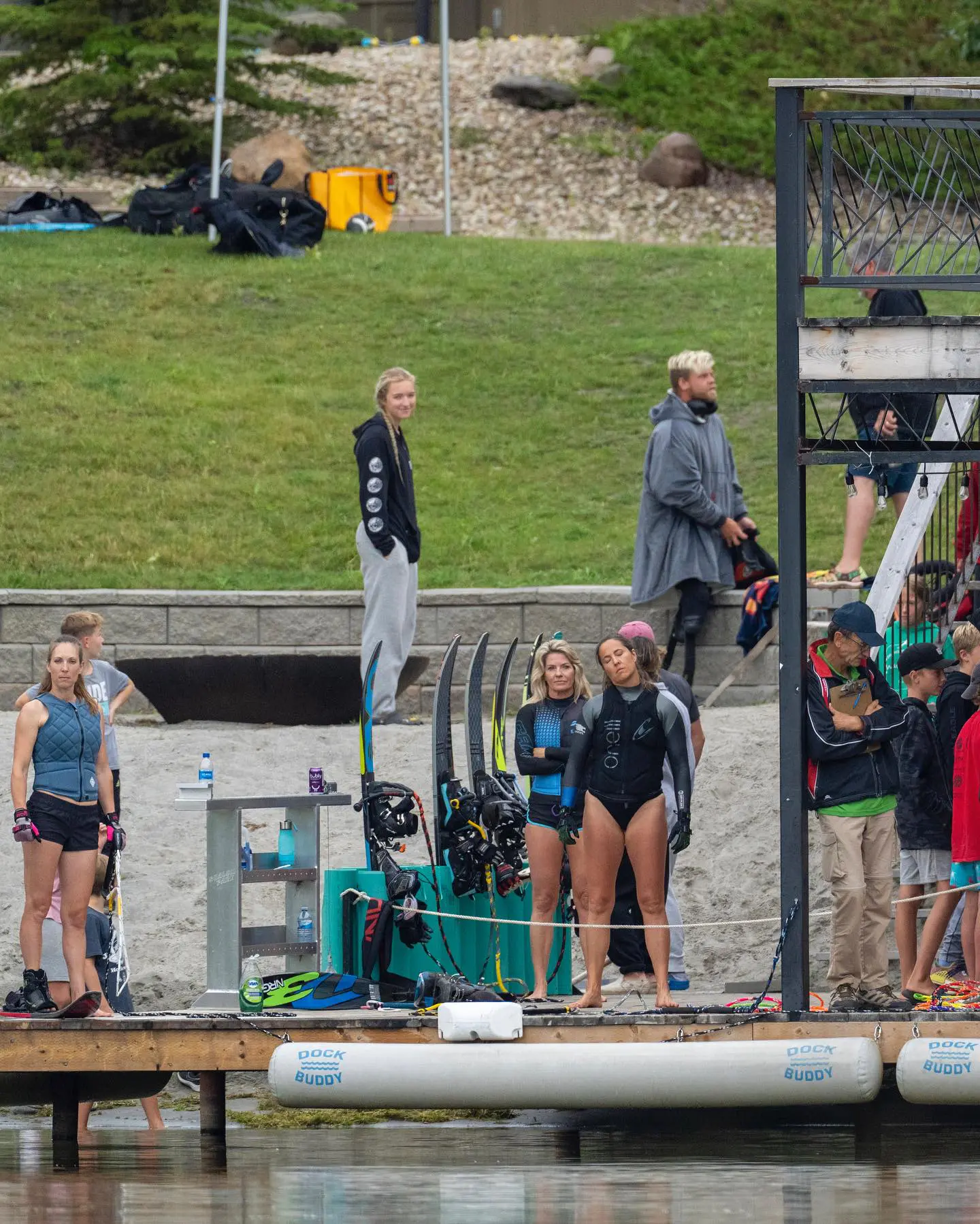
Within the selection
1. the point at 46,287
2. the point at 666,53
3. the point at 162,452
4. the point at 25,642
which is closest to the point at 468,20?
the point at 666,53

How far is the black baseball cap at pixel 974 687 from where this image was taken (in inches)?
377

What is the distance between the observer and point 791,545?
348 inches

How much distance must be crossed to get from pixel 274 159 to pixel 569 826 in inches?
699

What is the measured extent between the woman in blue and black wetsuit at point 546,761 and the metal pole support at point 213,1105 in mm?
1442

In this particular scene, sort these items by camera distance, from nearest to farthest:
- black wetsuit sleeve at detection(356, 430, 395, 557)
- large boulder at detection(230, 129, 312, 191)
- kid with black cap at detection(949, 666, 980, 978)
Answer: kid with black cap at detection(949, 666, 980, 978) → black wetsuit sleeve at detection(356, 430, 395, 557) → large boulder at detection(230, 129, 312, 191)

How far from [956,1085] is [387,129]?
72.5 feet

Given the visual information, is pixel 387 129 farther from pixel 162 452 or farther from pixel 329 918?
pixel 329 918

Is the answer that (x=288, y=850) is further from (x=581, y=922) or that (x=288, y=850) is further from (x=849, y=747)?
(x=849, y=747)

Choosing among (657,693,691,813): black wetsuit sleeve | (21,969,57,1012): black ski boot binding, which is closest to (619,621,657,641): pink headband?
(657,693,691,813): black wetsuit sleeve

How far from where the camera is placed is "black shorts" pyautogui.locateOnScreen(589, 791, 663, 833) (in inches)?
367

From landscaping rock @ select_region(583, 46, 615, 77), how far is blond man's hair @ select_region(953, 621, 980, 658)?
848 inches

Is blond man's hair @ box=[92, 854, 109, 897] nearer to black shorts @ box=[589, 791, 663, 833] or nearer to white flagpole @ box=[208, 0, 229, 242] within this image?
black shorts @ box=[589, 791, 663, 833]

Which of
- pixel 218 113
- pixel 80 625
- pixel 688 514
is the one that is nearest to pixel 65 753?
pixel 80 625

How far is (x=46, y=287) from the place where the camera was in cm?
2231
